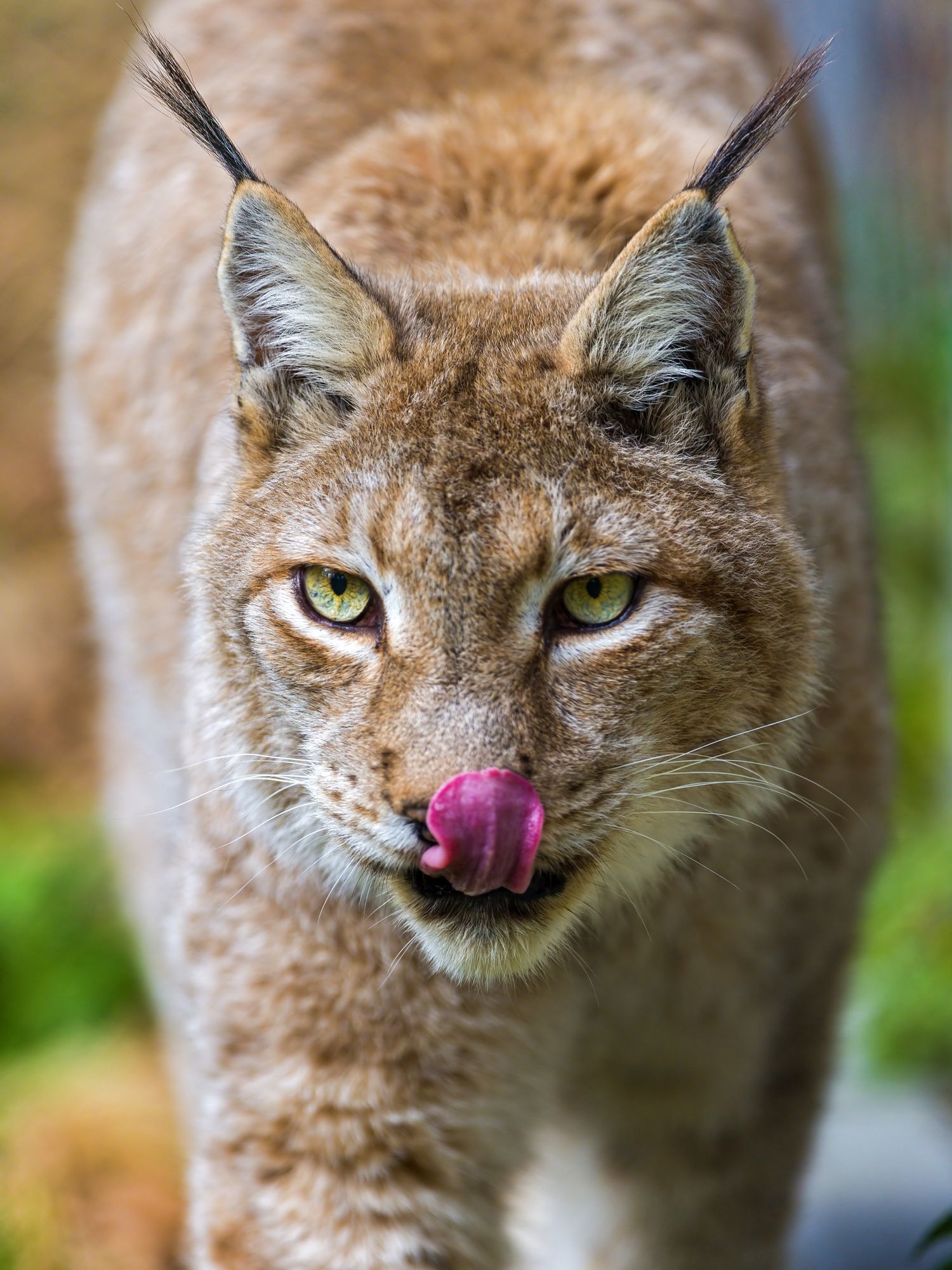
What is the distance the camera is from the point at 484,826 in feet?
9.05

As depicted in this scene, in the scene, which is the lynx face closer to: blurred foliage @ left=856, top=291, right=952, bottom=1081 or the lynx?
the lynx

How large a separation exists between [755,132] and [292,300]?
0.96 m

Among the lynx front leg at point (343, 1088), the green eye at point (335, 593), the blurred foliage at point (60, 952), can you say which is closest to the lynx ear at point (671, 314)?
the green eye at point (335, 593)

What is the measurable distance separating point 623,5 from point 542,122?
39.7 inches

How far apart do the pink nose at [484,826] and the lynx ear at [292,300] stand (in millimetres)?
964

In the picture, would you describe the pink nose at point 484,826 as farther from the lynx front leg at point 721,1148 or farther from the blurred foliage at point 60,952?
the blurred foliage at point 60,952

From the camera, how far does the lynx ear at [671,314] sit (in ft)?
10.1

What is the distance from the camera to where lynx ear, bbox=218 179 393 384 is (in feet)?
10.4

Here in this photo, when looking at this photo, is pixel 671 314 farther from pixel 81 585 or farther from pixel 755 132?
pixel 81 585

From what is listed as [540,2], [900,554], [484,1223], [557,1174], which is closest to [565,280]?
[540,2]

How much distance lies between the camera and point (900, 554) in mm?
8992

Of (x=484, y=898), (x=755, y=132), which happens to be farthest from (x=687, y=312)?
(x=484, y=898)

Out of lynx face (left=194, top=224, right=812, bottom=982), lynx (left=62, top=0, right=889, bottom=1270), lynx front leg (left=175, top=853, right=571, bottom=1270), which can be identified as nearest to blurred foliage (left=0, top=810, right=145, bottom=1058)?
lynx (left=62, top=0, right=889, bottom=1270)

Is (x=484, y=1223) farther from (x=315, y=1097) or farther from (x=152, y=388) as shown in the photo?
(x=152, y=388)
